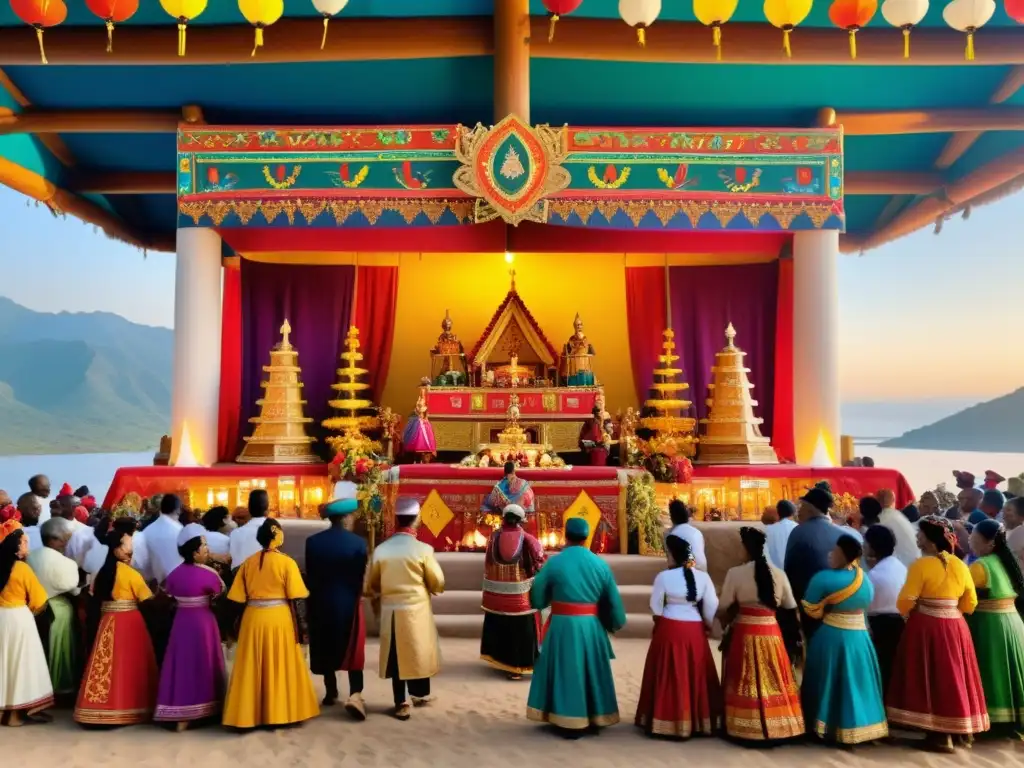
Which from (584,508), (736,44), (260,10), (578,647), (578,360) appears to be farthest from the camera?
(578,360)

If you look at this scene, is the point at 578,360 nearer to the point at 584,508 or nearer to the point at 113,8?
the point at 584,508

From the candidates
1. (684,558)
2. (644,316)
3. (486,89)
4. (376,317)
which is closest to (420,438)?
(376,317)

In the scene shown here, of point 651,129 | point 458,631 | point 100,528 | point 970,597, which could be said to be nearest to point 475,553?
point 458,631

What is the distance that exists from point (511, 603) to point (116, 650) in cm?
248

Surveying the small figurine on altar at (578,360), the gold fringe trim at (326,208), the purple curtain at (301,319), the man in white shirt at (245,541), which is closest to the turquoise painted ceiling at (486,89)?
the gold fringe trim at (326,208)

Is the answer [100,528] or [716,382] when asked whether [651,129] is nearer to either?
[716,382]

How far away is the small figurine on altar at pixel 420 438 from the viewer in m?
10.1

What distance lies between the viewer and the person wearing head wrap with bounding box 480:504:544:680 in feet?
19.5

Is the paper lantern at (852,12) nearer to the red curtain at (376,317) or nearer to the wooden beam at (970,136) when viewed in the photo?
the wooden beam at (970,136)

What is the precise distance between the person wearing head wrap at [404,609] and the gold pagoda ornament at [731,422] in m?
6.11

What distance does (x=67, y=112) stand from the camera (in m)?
9.95

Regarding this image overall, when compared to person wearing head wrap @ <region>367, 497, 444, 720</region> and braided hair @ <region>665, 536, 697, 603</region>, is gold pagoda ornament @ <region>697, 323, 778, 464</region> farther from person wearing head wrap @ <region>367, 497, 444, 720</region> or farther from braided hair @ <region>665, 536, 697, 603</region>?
person wearing head wrap @ <region>367, 497, 444, 720</region>

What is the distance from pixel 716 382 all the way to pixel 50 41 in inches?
326

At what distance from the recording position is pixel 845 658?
4.48 metres
